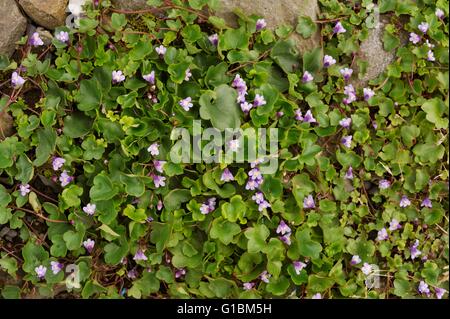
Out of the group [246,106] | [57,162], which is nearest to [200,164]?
[246,106]

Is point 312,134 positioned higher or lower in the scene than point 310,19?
lower

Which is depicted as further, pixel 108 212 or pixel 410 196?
pixel 410 196

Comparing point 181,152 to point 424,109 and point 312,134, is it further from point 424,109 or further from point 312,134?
point 424,109

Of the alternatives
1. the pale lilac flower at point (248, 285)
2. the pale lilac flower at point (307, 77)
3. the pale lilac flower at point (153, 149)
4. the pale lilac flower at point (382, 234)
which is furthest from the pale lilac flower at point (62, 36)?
the pale lilac flower at point (382, 234)

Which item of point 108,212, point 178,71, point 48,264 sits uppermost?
point 178,71

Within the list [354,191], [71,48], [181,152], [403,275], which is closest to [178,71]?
[181,152]

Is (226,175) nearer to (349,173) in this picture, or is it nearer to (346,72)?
(349,173)
